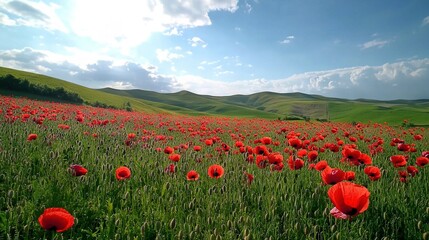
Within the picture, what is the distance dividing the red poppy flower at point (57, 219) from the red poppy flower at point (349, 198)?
150 centimetres

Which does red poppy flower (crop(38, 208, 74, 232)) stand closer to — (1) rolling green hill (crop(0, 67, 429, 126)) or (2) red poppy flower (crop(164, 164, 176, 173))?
(2) red poppy flower (crop(164, 164, 176, 173))

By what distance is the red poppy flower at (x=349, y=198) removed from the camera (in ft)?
5.68

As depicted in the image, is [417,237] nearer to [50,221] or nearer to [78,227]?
[50,221]

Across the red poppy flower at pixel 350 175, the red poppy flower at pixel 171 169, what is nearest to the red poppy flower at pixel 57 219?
the red poppy flower at pixel 171 169

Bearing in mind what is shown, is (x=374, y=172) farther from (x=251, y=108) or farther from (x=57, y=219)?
(x=251, y=108)

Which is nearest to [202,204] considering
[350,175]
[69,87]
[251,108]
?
[350,175]

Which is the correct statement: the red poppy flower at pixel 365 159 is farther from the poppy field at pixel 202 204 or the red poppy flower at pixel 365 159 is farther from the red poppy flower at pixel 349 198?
the red poppy flower at pixel 349 198

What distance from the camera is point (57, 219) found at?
166 cm

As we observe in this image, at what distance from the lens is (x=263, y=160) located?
4.21 m

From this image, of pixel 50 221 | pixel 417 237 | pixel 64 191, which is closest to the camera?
pixel 50 221

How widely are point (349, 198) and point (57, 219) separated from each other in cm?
165

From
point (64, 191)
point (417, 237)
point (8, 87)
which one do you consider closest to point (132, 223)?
point (64, 191)

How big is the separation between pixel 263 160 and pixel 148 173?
1.60 meters

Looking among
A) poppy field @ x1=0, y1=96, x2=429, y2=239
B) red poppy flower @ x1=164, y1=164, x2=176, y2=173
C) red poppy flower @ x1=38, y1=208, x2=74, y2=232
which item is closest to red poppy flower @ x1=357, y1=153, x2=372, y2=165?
poppy field @ x1=0, y1=96, x2=429, y2=239
